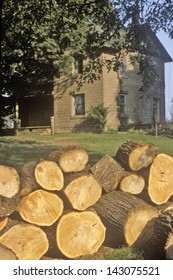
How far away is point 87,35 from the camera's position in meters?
3.76

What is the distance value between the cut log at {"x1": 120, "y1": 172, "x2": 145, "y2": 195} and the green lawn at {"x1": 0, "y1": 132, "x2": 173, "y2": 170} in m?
0.24

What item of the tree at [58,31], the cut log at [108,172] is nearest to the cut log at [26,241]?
the cut log at [108,172]

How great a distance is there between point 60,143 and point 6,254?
38.1 inches

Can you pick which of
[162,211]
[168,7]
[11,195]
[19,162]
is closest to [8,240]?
[11,195]

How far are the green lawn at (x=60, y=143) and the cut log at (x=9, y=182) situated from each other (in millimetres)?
161

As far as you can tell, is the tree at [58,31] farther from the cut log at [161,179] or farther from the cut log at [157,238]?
the cut log at [157,238]

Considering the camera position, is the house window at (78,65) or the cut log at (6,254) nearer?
the cut log at (6,254)

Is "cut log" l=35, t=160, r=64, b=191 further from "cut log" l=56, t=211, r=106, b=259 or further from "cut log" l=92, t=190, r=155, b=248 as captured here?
"cut log" l=92, t=190, r=155, b=248

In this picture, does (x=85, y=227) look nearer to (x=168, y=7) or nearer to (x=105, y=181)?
(x=105, y=181)

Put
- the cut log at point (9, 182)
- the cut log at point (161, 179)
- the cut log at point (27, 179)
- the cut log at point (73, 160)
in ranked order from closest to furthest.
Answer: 1. the cut log at point (9, 182)
2. the cut log at point (27, 179)
3. the cut log at point (73, 160)
4. the cut log at point (161, 179)

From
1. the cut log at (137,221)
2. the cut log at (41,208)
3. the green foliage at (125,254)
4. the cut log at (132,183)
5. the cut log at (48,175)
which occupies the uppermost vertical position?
the cut log at (48,175)

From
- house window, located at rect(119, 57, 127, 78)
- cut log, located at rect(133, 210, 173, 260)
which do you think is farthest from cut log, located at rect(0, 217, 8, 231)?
house window, located at rect(119, 57, 127, 78)

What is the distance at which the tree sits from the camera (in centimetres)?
367

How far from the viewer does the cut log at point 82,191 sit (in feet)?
11.7
